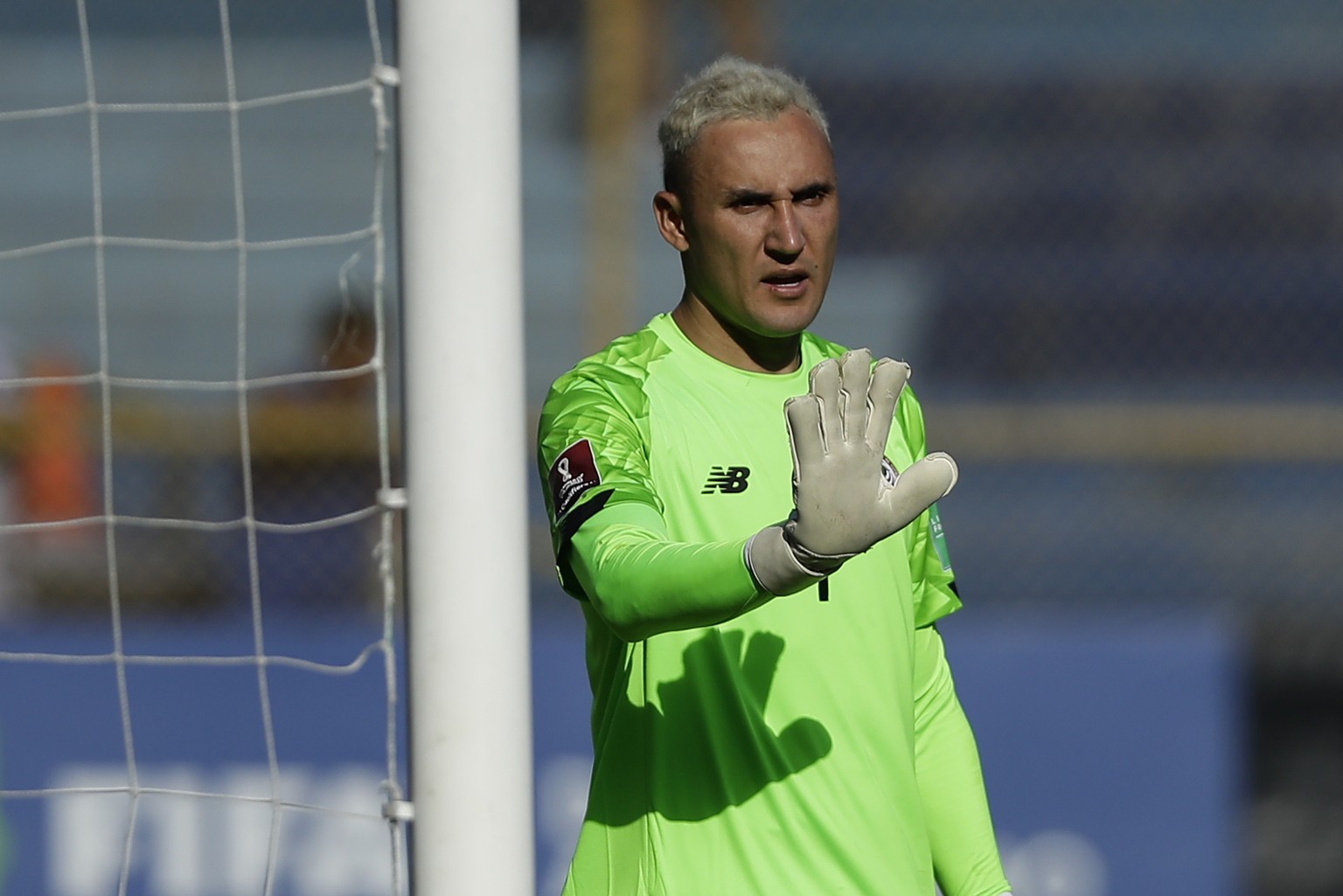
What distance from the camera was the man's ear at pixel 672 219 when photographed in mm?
2135

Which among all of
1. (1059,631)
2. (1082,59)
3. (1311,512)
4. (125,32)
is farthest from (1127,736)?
(125,32)

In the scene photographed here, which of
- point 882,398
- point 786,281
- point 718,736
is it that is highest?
point 786,281

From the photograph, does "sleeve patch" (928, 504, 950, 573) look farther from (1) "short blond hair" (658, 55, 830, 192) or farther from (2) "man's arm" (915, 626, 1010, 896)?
(1) "short blond hair" (658, 55, 830, 192)

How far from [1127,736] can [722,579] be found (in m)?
3.61

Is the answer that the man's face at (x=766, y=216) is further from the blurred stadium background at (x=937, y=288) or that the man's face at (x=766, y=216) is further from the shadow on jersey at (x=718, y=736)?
the blurred stadium background at (x=937, y=288)

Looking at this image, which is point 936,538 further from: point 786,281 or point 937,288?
point 937,288

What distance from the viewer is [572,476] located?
192 cm

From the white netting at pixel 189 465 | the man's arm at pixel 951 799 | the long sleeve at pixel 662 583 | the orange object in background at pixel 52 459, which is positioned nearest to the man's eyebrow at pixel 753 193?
the long sleeve at pixel 662 583

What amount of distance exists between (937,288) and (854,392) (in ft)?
15.3

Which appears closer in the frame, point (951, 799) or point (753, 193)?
point (753, 193)

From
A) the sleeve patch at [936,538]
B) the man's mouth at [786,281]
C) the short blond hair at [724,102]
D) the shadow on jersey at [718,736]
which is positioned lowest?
the shadow on jersey at [718,736]

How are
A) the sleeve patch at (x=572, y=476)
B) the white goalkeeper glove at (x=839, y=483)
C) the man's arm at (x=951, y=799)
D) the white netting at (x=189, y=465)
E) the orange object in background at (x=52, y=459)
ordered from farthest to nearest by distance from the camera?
the orange object in background at (x=52, y=459) < the white netting at (x=189, y=465) < the man's arm at (x=951, y=799) < the sleeve patch at (x=572, y=476) < the white goalkeeper glove at (x=839, y=483)

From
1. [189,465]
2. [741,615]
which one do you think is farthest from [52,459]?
[741,615]

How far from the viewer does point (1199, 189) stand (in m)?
6.35
